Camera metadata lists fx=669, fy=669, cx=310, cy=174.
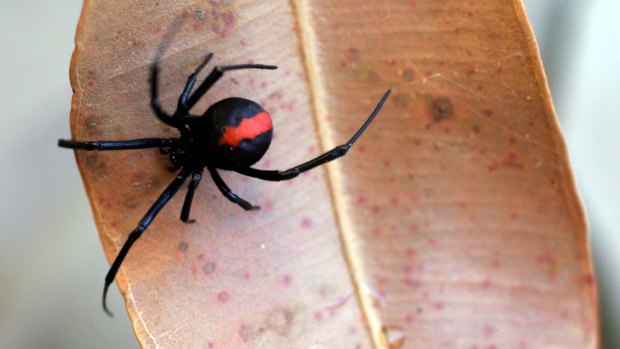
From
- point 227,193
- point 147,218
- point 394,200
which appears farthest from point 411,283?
point 147,218

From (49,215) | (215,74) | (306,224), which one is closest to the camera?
(215,74)

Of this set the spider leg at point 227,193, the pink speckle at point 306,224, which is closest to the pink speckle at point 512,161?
the pink speckle at point 306,224

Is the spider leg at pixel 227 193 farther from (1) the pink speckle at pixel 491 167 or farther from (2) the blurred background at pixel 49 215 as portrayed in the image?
(2) the blurred background at pixel 49 215

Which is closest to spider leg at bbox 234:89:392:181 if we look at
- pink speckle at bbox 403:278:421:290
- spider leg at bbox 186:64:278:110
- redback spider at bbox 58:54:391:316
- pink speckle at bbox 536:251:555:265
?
redback spider at bbox 58:54:391:316

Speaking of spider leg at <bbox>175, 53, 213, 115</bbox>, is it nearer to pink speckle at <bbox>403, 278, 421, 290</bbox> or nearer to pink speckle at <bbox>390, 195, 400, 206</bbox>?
pink speckle at <bbox>390, 195, 400, 206</bbox>

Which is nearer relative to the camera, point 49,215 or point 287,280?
point 287,280

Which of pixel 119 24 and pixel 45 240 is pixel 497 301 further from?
A: pixel 45 240

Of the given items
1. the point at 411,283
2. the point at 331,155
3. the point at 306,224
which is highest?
the point at 331,155

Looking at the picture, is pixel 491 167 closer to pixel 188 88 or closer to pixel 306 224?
pixel 306 224
